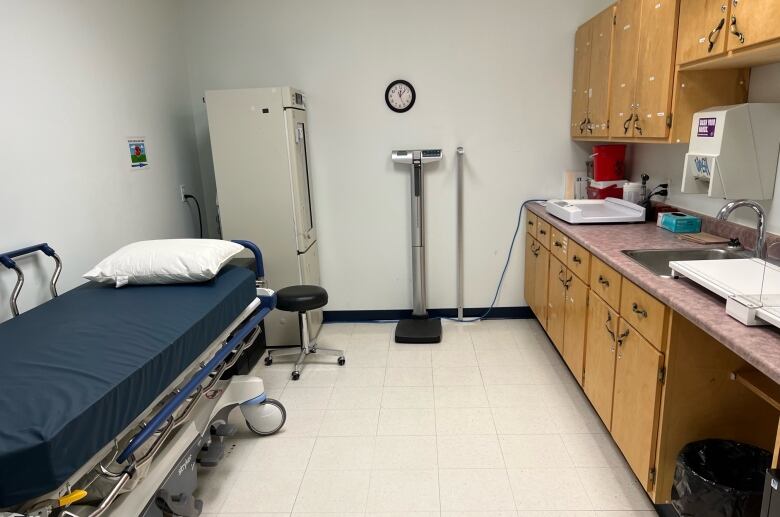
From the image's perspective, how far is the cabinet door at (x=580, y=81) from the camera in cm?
355

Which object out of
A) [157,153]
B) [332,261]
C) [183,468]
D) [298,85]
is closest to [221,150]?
[157,153]

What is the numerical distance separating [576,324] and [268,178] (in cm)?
227

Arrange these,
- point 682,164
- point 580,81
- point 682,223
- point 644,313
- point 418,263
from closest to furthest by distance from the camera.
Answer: point 644,313 < point 682,223 < point 682,164 < point 580,81 < point 418,263

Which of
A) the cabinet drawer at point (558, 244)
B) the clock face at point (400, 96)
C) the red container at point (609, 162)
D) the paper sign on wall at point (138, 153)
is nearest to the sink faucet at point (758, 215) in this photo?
the cabinet drawer at point (558, 244)

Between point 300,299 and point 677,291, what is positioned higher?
point 677,291

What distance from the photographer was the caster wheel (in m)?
2.70

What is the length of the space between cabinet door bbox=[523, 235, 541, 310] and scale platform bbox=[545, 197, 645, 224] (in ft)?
1.39

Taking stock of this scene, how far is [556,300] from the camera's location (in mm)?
3340

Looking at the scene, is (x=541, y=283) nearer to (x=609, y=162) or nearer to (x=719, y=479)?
(x=609, y=162)

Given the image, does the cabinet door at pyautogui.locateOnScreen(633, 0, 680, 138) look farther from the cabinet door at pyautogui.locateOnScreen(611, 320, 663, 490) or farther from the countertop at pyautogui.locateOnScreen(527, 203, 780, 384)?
the cabinet door at pyautogui.locateOnScreen(611, 320, 663, 490)

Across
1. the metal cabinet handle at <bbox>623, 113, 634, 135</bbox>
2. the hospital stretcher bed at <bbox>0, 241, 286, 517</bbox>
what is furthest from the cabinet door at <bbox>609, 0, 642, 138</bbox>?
the hospital stretcher bed at <bbox>0, 241, 286, 517</bbox>

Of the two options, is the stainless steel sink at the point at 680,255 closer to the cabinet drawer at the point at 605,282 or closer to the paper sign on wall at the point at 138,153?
the cabinet drawer at the point at 605,282

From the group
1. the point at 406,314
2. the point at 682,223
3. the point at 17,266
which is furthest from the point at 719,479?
→ the point at 17,266

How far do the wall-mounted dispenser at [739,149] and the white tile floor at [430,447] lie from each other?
1.39 m
